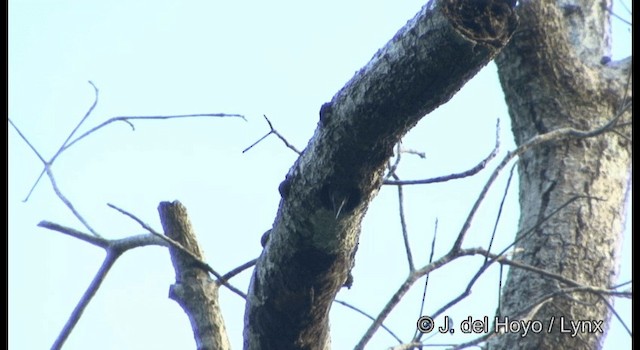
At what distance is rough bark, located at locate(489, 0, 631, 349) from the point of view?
3119 mm

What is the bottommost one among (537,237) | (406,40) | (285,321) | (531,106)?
(285,321)

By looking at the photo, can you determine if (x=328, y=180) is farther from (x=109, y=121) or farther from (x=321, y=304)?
(x=109, y=121)

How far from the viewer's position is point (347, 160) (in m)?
2.00

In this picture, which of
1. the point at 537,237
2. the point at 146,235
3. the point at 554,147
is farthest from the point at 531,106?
the point at 146,235

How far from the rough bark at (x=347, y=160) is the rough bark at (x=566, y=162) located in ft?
3.35

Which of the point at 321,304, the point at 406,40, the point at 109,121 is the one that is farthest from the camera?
the point at 109,121

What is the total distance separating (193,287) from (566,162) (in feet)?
5.36

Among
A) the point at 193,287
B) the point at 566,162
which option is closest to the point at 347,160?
the point at 193,287

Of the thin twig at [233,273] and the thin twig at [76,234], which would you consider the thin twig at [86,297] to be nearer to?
the thin twig at [76,234]

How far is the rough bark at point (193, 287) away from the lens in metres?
2.50

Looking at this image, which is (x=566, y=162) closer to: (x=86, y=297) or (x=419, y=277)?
(x=419, y=277)

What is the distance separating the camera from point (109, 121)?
10.0 feet

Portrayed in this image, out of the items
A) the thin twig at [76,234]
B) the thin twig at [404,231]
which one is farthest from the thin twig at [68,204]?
the thin twig at [404,231]

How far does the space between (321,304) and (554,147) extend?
1643 mm
